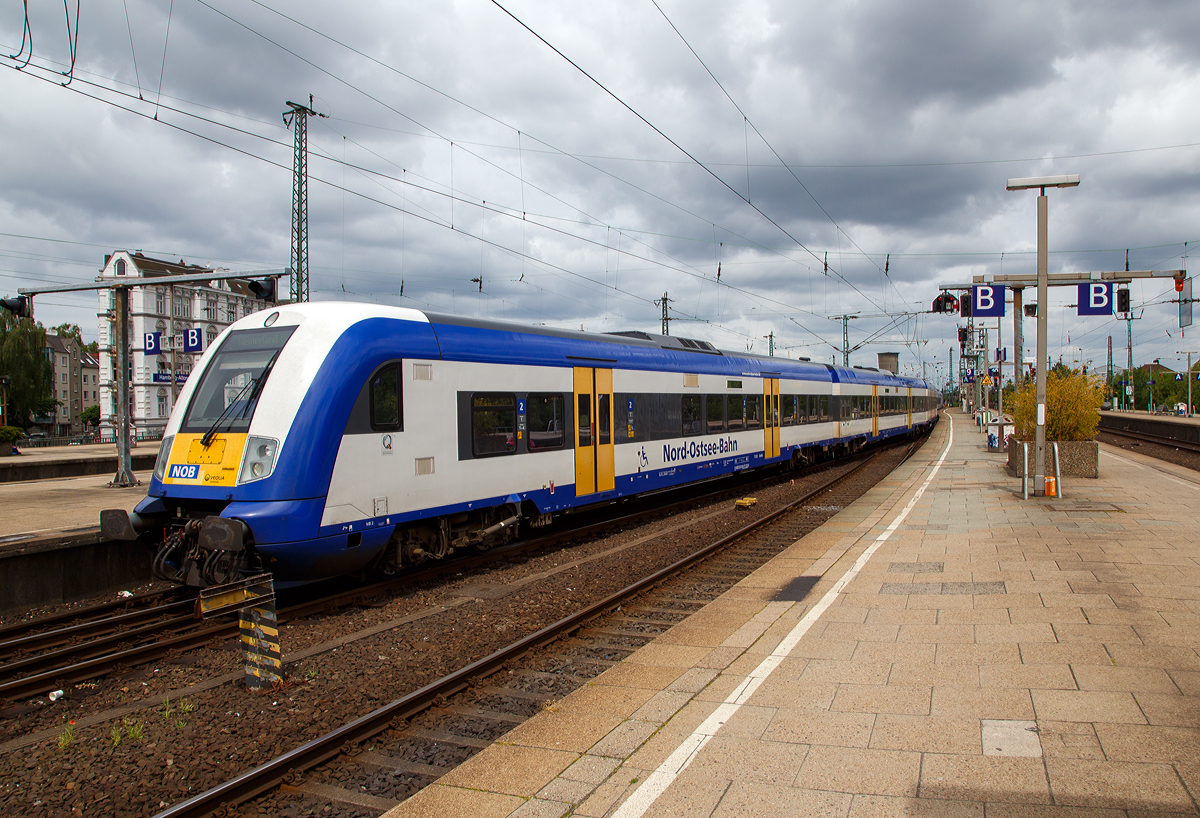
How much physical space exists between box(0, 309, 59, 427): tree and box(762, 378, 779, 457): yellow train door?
59533mm

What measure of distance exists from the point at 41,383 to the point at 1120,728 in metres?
71.8

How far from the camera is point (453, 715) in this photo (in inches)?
206

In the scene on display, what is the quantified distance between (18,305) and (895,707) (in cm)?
1763

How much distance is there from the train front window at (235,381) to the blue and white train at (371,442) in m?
0.02

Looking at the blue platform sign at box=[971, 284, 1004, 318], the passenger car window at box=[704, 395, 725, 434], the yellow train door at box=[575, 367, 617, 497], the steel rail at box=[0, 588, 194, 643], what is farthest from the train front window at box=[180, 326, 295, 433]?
the blue platform sign at box=[971, 284, 1004, 318]

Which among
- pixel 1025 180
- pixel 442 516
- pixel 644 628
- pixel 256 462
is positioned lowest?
pixel 644 628

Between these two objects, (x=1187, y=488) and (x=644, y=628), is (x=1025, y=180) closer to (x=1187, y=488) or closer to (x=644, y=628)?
(x=1187, y=488)

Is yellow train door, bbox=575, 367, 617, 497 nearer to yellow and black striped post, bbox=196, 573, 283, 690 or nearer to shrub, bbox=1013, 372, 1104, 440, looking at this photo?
yellow and black striped post, bbox=196, 573, 283, 690

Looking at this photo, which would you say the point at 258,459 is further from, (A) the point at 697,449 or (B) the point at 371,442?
(A) the point at 697,449

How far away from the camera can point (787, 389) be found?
68.1 ft

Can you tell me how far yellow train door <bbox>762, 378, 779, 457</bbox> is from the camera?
19.2 metres

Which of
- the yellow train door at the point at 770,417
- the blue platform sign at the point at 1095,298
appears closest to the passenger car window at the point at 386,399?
the yellow train door at the point at 770,417

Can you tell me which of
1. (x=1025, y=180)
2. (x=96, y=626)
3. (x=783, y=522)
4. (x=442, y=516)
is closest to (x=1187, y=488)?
(x=1025, y=180)

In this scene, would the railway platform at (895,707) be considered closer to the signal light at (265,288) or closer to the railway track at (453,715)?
the railway track at (453,715)
